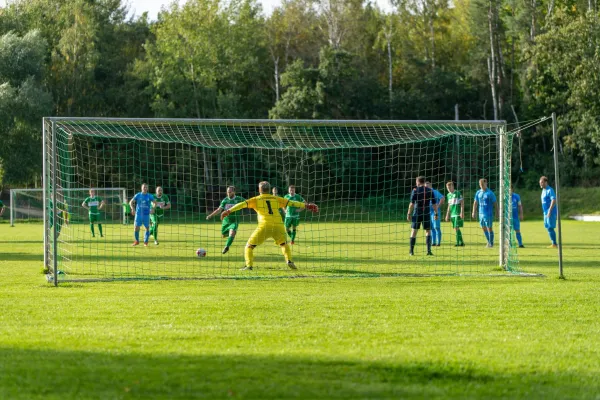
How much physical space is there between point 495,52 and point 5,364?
5248 centimetres

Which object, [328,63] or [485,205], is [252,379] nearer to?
[485,205]

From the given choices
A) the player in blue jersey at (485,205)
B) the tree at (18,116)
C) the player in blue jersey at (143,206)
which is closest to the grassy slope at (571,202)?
the player in blue jersey at (485,205)

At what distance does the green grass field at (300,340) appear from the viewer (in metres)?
5.70

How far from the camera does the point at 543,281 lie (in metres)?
12.7

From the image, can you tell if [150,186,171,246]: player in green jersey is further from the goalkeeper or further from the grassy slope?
the grassy slope

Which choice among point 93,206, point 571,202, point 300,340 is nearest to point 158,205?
point 93,206

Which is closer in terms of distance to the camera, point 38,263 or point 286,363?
point 286,363

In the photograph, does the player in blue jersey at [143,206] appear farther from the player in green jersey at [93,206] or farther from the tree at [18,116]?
the tree at [18,116]

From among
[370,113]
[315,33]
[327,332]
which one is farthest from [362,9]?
[327,332]

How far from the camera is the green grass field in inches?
225

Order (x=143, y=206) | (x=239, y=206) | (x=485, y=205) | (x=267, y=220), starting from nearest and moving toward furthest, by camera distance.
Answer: (x=239, y=206) → (x=267, y=220) → (x=485, y=205) → (x=143, y=206)

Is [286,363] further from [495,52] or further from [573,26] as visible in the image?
[495,52]

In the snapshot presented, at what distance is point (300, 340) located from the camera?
7.43m

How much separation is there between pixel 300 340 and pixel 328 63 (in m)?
46.3
